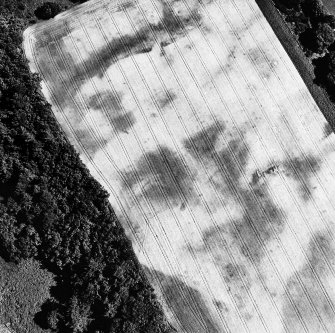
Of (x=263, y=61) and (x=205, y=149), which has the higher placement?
(x=263, y=61)

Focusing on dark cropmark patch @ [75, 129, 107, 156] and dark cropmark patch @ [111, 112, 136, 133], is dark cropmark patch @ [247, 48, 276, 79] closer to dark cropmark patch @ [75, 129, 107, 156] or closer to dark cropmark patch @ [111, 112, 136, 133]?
dark cropmark patch @ [111, 112, 136, 133]

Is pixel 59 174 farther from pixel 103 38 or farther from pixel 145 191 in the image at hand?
pixel 103 38

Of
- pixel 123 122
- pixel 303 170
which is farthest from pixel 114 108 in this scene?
pixel 303 170

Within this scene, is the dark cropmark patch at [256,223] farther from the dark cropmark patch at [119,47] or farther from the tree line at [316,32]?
the dark cropmark patch at [119,47]

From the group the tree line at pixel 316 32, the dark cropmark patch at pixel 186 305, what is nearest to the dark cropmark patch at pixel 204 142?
the dark cropmark patch at pixel 186 305

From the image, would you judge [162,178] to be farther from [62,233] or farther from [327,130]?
[327,130]

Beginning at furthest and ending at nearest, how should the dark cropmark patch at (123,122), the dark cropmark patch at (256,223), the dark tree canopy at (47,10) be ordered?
1. the dark tree canopy at (47,10)
2. the dark cropmark patch at (123,122)
3. the dark cropmark patch at (256,223)
